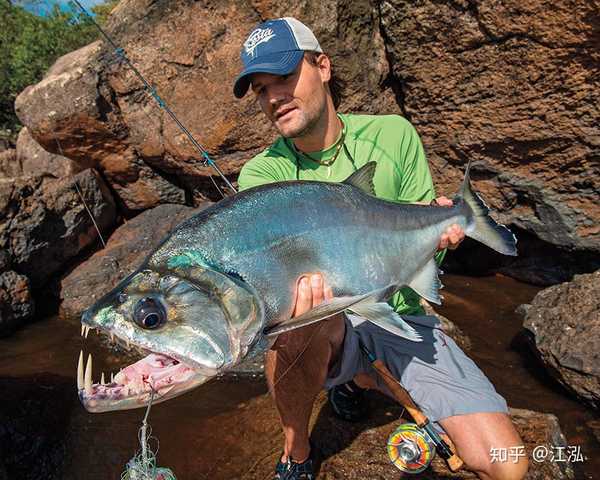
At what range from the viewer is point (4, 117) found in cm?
1431

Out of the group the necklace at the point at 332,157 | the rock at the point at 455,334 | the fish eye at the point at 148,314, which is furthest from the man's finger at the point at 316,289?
the rock at the point at 455,334

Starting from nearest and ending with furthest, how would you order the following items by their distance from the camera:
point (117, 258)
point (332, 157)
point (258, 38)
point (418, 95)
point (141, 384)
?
point (141, 384) < point (258, 38) < point (332, 157) < point (418, 95) < point (117, 258)

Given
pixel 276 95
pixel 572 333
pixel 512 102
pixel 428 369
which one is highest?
pixel 276 95

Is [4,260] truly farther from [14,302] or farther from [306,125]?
[306,125]

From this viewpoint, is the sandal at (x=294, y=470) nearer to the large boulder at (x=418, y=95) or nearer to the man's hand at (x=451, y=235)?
the man's hand at (x=451, y=235)

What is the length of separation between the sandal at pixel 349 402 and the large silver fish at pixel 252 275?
1.12 m

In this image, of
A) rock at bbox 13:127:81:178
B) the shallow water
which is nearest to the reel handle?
the shallow water

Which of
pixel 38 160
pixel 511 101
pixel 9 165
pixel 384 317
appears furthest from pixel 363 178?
pixel 9 165

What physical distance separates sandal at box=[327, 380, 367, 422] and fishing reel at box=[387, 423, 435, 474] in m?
0.37

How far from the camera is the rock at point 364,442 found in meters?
2.66

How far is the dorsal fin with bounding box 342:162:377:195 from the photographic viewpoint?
7.34 feet

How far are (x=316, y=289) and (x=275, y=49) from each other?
1.61m

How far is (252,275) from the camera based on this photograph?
1741 millimetres

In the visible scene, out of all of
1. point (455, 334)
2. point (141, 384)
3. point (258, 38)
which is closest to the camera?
point (141, 384)
